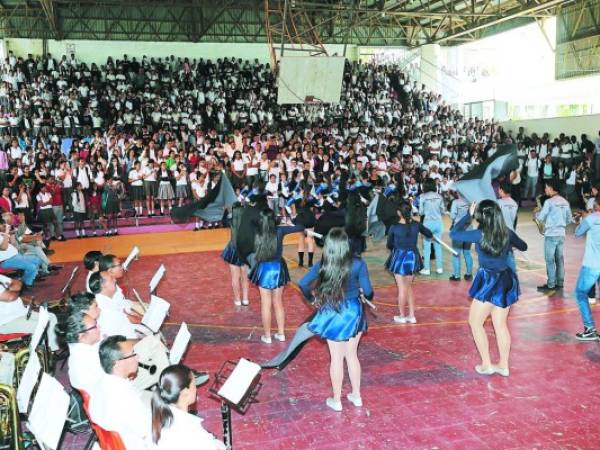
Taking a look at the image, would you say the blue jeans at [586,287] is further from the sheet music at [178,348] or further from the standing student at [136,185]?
the standing student at [136,185]

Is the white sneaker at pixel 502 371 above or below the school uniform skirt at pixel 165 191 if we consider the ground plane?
below

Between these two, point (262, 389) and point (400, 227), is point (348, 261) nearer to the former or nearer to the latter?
point (262, 389)

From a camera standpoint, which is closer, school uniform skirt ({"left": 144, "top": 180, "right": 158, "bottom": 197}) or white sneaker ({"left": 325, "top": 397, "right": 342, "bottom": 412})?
white sneaker ({"left": 325, "top": 397, "right": 342, "bottom": 412})

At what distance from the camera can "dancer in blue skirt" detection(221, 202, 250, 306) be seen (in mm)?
8070

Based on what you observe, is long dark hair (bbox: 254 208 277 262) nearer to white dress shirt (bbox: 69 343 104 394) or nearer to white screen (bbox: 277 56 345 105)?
white dress shirt (bbox: 69 343 104 394)

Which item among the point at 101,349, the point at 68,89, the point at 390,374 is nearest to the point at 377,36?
the point at 68,89

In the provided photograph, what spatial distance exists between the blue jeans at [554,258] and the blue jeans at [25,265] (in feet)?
26.9

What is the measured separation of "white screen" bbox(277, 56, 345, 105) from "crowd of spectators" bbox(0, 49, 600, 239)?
5.55ft

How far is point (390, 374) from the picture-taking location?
20.5 ft

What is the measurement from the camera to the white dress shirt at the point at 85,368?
14.0ft

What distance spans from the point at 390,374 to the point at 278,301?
156cm

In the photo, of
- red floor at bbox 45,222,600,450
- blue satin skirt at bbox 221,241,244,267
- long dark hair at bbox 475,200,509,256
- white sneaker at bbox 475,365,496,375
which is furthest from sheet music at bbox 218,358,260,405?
blue satin skirt at bbox 221,241,244,267

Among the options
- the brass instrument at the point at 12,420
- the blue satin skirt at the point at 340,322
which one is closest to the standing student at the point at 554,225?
the blue satin skirt at the point at 340,322

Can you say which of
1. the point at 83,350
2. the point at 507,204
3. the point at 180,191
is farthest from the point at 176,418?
the point at 180,191
